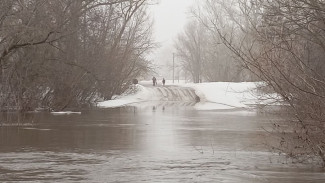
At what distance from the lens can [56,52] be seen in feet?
112

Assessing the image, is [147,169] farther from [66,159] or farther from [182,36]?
[182,36]

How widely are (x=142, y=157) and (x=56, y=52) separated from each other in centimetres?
2215

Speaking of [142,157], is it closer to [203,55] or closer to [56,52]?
[56,52]

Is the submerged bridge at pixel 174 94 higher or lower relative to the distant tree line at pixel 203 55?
lower

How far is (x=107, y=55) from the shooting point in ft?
142

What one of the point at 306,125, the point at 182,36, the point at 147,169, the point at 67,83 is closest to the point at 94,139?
the point at 147,169

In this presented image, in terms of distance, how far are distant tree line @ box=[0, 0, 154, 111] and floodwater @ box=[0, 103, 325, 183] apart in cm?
678

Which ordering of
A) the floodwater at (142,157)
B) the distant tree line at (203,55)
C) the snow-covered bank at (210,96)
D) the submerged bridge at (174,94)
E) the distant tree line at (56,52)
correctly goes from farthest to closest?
the distant tree line at (203,55) → the submerged bridge at (174,94) → the snow-covered bank at (210,96) → the distant tree line at (56,52) → the floodwater at (142,157)

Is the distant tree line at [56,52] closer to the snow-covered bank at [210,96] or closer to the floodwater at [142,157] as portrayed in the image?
the snow-covered bank at [210,96]

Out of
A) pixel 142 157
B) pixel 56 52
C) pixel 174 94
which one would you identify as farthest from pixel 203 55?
pixel 142 157

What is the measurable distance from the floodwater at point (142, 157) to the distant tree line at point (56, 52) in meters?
6.78

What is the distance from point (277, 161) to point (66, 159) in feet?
16.8

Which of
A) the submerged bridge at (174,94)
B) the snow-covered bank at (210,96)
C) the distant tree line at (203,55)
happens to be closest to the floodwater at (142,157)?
the snow-covered bank at (210,96)

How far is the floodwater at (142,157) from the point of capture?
10555 mm
